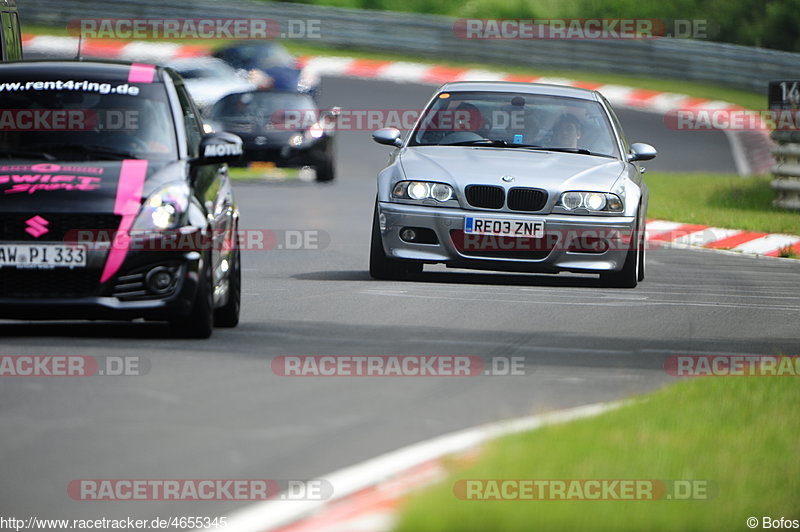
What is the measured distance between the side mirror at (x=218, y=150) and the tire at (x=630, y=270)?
141 inches

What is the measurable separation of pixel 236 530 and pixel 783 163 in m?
17.0

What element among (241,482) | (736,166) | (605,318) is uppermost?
(241,482)

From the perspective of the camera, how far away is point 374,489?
578 centimetres

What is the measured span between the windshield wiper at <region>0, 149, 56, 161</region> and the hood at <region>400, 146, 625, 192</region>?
312 centimetres

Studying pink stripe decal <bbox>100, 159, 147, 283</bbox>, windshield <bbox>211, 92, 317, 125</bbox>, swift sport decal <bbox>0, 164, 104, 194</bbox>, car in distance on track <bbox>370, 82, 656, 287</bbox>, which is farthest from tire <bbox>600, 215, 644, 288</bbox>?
windshield <bbox>211, 92, 317, 125</bbox>

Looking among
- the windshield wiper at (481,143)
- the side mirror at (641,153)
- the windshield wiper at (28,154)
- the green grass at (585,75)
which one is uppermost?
the windshield wiper at (28,154)

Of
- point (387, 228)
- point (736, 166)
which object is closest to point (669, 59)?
point (736, 166)

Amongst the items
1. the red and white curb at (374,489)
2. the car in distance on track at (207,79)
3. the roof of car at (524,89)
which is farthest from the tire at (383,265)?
the car in distance on track at (207,79)

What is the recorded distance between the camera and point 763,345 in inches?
397

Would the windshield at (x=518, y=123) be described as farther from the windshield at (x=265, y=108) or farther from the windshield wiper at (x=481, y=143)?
the windshield at (x=265, y=108)

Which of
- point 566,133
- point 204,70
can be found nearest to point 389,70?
point 204,70

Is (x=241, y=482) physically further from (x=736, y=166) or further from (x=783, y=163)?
(x=736, y=166)

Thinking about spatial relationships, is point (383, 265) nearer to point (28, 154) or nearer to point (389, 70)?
point (28, 154)

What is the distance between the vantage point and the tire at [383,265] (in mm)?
12219
